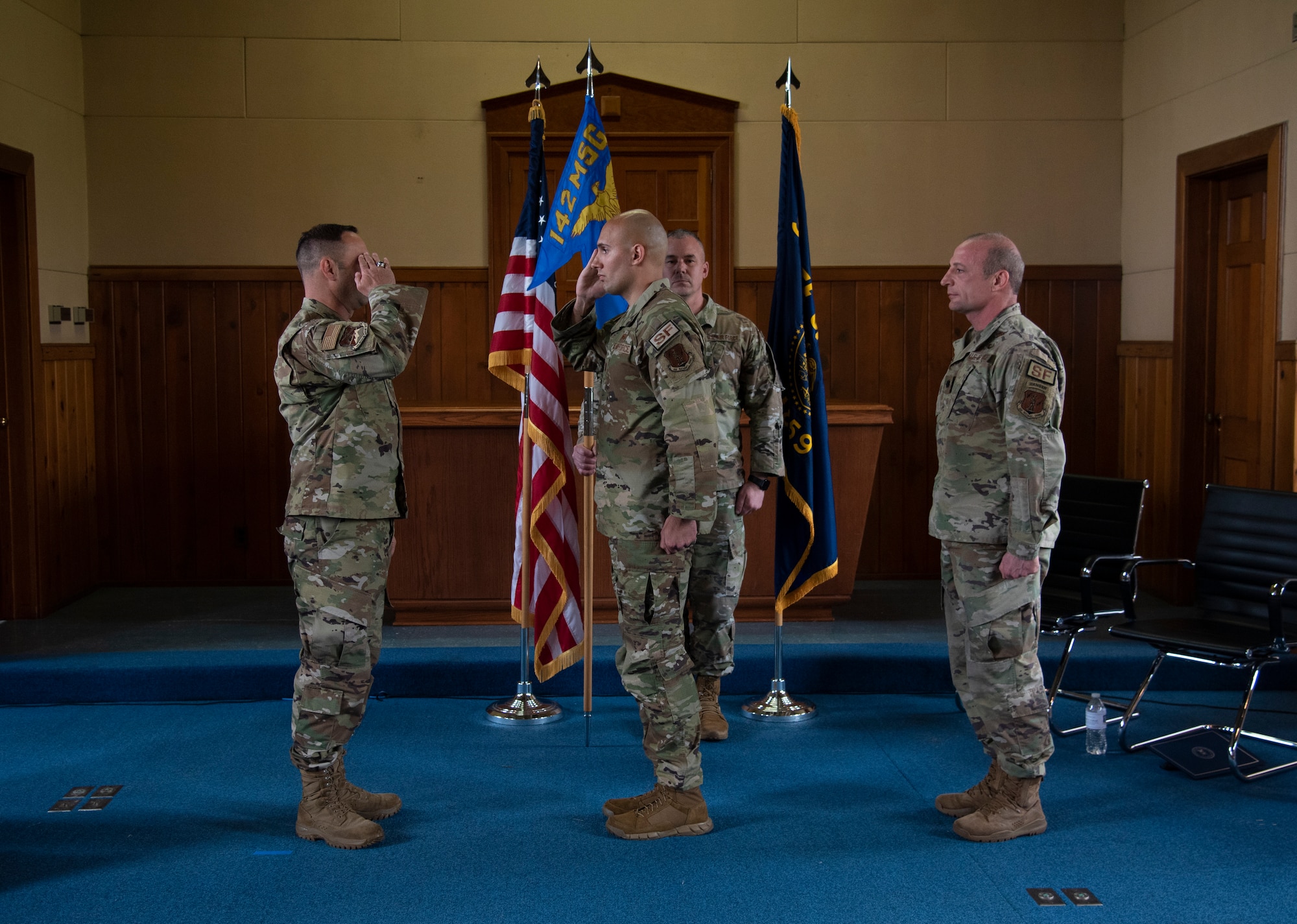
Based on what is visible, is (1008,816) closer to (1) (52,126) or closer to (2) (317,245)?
(2) (317,245)

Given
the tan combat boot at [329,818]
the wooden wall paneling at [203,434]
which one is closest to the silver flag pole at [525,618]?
the tan combat boot at [329,818]

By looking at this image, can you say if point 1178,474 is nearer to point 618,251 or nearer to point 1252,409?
point 1252,409

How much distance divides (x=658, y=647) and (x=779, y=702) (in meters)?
1.36

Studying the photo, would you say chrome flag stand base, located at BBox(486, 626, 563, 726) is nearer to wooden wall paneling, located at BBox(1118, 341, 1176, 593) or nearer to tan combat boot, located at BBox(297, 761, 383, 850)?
tan combat boot, located at BBox(297, 761, 383, 850)

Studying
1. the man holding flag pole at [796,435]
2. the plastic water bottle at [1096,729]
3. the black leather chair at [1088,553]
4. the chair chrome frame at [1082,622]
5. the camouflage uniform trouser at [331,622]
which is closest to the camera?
the camouflage uniform trouser at [331,622]

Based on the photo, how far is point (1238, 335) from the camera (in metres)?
5.30

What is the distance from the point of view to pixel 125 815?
3.23m

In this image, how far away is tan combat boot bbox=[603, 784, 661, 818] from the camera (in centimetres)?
316

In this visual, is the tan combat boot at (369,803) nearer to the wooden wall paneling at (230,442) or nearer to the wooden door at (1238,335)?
the wooden wall paneling at (230,442)

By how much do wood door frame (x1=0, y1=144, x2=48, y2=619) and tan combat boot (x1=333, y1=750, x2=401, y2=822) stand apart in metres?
2.90

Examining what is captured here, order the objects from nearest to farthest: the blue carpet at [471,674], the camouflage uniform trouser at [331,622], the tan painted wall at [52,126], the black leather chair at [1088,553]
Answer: the camouflage uniform trouser at [331,622] → the black leather chair at [1088,553] → the blue carpet at [471,674] → the tan painted wall at [52,126]

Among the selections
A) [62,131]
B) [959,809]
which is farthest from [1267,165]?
[62,131]

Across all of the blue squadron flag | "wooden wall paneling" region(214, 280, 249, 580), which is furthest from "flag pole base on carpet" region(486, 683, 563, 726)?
"wooden wall paneling" region(214, 280, 249, 580)

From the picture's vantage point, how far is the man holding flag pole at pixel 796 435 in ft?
13.9
